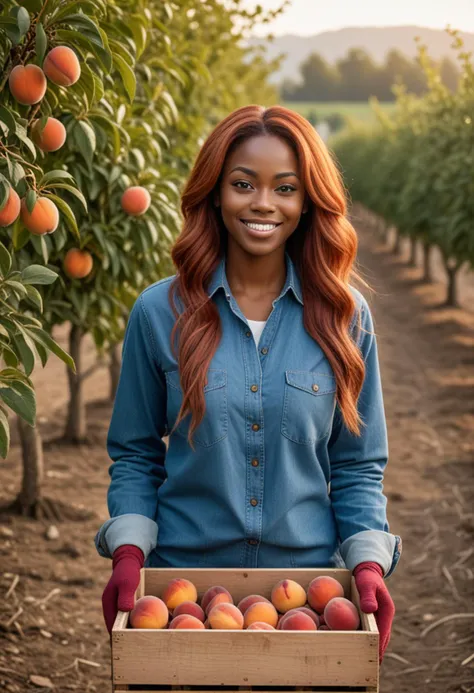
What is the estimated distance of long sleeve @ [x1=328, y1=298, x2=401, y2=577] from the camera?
2.19m

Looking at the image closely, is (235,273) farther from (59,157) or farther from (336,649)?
(59,157)

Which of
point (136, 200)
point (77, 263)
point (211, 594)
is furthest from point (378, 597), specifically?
point (77, 263)

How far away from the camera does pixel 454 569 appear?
5.16 m

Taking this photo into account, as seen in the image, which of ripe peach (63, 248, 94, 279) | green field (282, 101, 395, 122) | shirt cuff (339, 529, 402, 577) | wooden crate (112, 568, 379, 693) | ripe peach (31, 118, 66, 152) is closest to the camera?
wooden crate (112, 568, 379, 693)

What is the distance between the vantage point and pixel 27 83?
2318 millimetres

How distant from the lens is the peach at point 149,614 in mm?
1848

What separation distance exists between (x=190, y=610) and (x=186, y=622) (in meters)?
0.10

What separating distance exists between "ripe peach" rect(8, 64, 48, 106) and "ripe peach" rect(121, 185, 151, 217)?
1174 mm

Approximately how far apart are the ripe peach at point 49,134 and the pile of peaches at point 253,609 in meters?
1.24

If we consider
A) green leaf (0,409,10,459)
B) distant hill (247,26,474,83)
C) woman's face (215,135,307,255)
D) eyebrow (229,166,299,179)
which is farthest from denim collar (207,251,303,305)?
distant hill (247,26,474,83)

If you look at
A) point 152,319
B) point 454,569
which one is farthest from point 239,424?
point 454,569

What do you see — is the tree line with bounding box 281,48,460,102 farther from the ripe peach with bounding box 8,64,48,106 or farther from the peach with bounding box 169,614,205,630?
the peach with bounding box 169,614,205,630

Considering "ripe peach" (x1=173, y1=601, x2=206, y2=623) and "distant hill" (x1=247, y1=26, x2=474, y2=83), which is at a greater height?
"ripe peach" (x1=173, y1=601, x2=206, y2=623)

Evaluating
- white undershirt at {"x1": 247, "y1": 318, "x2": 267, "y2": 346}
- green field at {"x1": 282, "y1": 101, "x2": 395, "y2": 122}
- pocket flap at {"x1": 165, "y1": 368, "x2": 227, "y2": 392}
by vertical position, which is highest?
white undershirt at {"x1": 247, "y1": 318, "x2": 267, "y2": 346}
